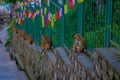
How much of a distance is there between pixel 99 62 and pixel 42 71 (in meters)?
4.41

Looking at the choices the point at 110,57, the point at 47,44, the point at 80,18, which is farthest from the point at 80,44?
the point at 47,44

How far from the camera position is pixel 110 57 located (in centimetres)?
425

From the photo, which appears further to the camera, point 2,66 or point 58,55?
point 2,66

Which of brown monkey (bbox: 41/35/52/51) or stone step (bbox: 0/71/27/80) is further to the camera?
stone step (bbox: 0/71/27/80)

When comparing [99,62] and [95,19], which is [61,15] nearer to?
[95,19]

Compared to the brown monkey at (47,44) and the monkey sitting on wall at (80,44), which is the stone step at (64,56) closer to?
the monkey sitting on wall at (80,44)

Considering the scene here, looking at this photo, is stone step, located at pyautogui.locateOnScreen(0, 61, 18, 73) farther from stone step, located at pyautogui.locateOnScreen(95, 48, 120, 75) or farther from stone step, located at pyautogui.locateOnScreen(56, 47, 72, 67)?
stone step, located at pyautogui.locateOnScreen(95, 48, 120, 75)

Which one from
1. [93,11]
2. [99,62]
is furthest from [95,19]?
[99,62]

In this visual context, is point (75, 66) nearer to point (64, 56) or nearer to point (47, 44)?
point (64, 56)

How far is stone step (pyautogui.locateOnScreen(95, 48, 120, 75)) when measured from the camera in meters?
3.98

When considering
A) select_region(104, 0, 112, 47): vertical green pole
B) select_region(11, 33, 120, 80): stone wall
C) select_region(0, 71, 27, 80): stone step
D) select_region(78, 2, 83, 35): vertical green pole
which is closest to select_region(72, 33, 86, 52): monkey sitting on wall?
select_region(11, 33, 120, 80): stone wall

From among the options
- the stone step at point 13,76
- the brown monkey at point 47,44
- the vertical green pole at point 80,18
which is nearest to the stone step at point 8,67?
the stone step at point 13,76

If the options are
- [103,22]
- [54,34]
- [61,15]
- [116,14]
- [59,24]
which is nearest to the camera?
[116,14]

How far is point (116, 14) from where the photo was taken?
16.1 feet
